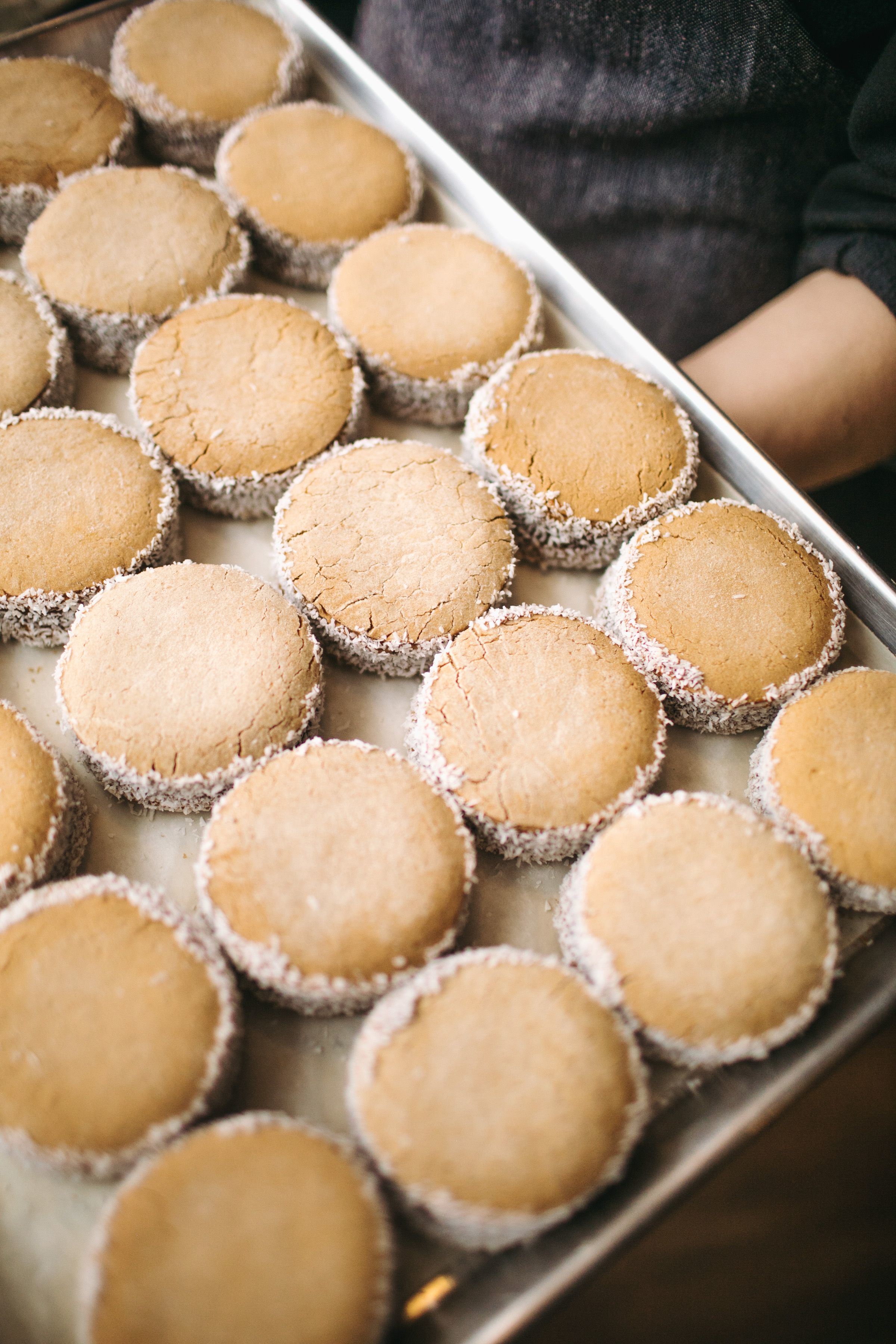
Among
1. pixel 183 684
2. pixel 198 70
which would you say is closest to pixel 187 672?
pixel 183 684

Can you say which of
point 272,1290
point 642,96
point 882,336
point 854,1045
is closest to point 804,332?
point 882,336

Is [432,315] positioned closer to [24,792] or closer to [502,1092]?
[24,792]

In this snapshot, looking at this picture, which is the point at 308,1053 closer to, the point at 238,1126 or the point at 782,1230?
the point at 238,1126

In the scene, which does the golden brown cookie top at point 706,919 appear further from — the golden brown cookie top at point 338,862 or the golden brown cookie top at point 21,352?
the golden brown cookie top at point 21,352

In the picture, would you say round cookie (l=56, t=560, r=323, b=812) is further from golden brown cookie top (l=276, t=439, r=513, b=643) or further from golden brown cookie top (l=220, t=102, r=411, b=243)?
golden brown cookie top (l=220, t=102, r=411, b=243)

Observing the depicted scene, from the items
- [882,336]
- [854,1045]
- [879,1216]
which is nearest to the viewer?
[854,1045]

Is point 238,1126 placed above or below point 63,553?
below

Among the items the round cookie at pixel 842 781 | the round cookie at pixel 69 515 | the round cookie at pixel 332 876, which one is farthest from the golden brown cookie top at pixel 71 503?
the round cookie at pixel 842 781
